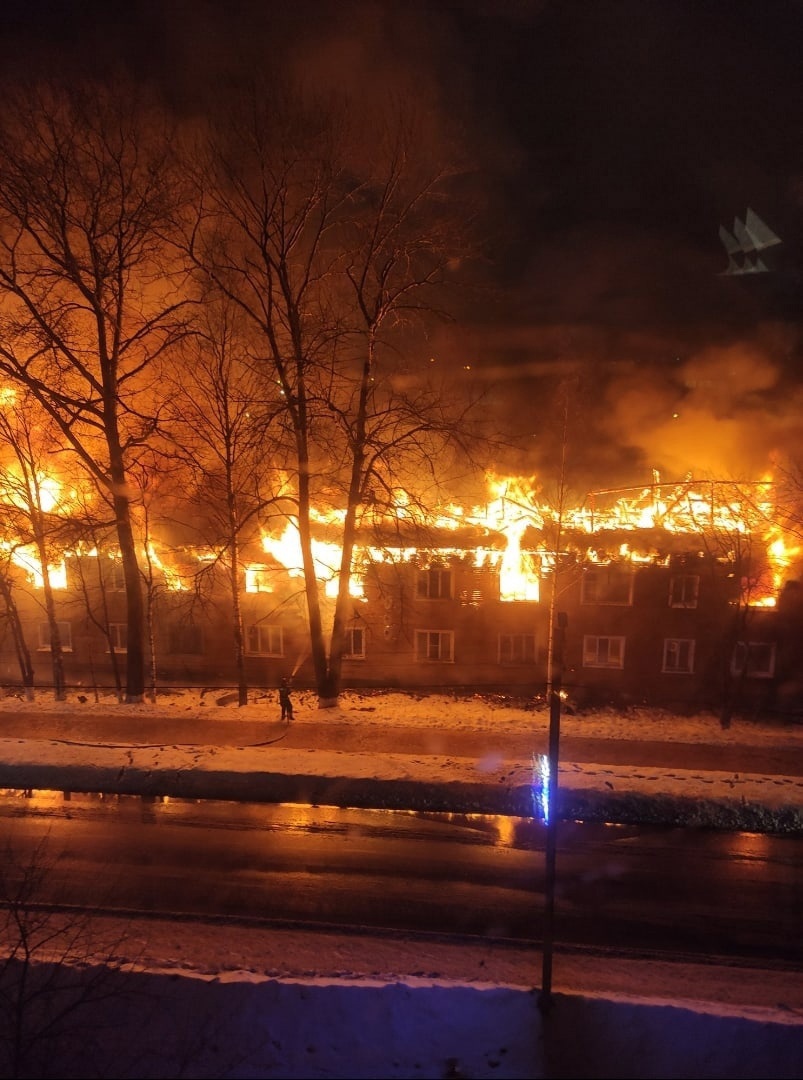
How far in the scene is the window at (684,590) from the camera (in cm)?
1502

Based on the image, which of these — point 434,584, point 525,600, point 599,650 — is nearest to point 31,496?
point 434,584

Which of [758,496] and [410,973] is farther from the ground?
[758,496]

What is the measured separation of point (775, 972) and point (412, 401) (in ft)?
30.9

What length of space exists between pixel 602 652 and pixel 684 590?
223 centimetres

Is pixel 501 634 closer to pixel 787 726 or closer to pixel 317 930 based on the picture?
pixel 787 726

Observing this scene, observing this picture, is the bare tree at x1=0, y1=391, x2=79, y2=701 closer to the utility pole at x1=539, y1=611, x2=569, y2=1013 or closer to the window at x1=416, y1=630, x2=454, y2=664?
the window at x1=416, y1=630, x2=454, y2=664

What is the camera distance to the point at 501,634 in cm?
1565

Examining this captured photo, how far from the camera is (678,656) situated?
15.4 m

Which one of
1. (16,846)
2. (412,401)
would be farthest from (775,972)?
(412,401)

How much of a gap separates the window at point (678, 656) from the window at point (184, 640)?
1055cm

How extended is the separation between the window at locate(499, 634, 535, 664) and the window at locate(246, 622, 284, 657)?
5.07m

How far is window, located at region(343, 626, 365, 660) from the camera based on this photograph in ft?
51.5

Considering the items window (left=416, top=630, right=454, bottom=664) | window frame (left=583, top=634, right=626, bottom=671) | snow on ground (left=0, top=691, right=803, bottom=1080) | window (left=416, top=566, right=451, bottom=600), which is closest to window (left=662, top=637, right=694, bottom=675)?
window frame (left=583, top=634, right=626, bottom=671)

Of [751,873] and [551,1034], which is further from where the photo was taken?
[751,873]
